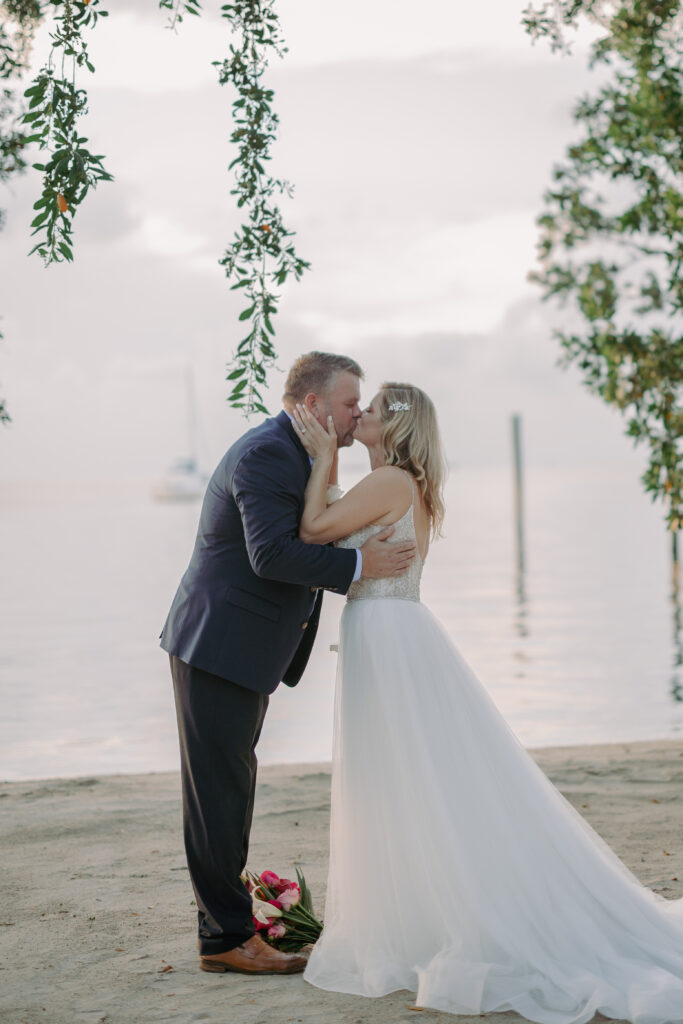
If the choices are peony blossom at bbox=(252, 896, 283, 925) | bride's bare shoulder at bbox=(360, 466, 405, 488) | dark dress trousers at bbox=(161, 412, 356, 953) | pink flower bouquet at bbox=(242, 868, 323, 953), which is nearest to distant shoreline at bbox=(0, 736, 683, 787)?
pink flower bouquet at bbox=(242, 868, 323, 953)

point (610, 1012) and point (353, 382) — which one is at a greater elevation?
point (353, 382)

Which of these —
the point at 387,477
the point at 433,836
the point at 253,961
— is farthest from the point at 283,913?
the point at 387,477

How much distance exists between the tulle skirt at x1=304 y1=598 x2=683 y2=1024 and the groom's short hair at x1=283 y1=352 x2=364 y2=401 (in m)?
0.86

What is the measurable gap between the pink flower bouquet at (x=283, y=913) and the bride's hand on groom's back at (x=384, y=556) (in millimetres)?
1312

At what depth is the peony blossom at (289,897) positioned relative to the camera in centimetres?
486

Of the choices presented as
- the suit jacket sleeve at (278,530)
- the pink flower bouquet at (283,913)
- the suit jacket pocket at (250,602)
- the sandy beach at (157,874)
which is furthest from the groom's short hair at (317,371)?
the sandy beach at (157,874)

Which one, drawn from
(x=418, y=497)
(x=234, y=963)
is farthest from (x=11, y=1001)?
(x=418, y=497)

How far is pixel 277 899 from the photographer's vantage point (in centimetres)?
488

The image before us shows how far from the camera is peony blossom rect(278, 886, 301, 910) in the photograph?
4.86 meters

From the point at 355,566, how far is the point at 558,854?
51.0 inches

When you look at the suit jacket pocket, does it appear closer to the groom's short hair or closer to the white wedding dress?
the white wedding dress

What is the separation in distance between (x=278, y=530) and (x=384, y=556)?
19.3 inches

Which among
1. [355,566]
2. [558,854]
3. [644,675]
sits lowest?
[644,675]

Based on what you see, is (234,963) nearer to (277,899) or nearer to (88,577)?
(277,899)
